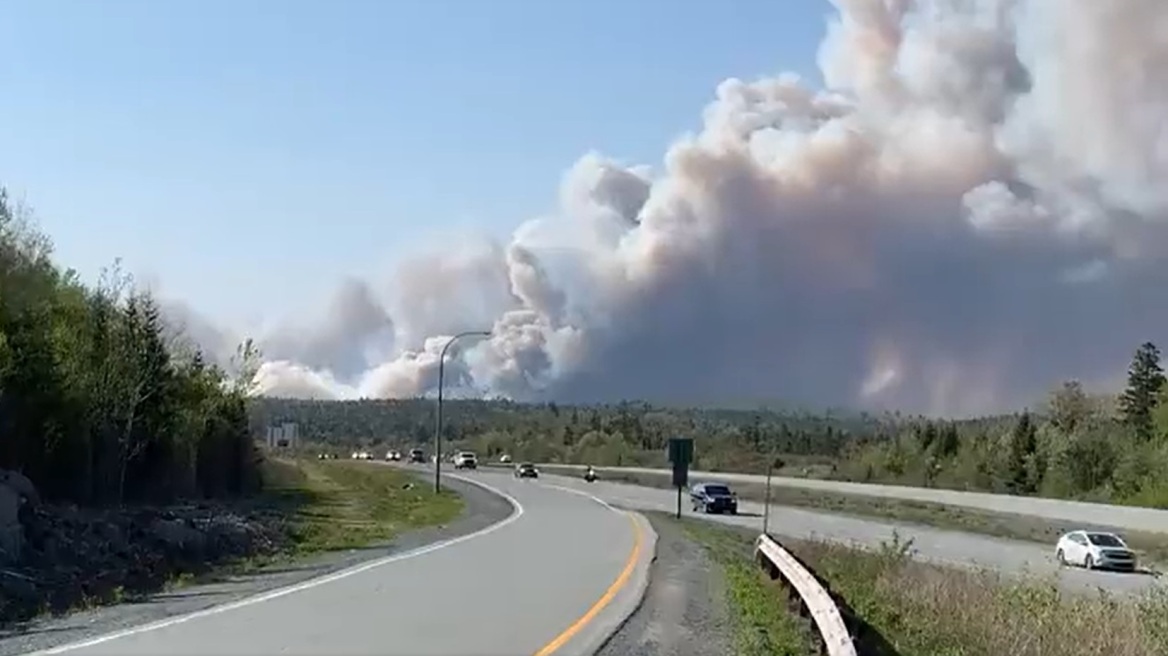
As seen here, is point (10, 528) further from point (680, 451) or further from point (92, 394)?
point (680, 451)

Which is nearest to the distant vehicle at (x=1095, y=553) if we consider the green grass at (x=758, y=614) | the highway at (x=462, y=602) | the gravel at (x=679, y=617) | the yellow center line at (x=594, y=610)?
the highway at (x=462, y=602)

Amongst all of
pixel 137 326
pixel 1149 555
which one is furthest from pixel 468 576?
pixel 1149 555

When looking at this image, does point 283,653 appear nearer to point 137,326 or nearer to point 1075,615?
point 1075,615

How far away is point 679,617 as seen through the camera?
23.4 meters

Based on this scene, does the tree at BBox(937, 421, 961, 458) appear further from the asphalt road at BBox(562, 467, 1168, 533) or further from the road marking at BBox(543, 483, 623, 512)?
the road marking at BBox(543, 483, 623, 512)

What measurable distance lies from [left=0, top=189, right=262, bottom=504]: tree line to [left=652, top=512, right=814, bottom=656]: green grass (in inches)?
737

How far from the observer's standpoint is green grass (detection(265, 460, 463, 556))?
158 feet

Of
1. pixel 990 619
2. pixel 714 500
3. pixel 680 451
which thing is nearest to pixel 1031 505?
pixel 680 451

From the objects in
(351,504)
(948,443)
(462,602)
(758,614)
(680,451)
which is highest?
(948,443)

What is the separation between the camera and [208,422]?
2511 inches

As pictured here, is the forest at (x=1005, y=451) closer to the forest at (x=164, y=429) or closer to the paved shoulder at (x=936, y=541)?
the forest at (x=164, y=429)

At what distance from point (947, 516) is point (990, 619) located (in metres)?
52.7

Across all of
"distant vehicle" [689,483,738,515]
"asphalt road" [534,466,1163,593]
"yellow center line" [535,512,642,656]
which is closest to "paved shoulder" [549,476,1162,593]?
"asphalt road" [534,466,1163,593]

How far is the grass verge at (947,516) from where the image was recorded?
5762 centimetres
